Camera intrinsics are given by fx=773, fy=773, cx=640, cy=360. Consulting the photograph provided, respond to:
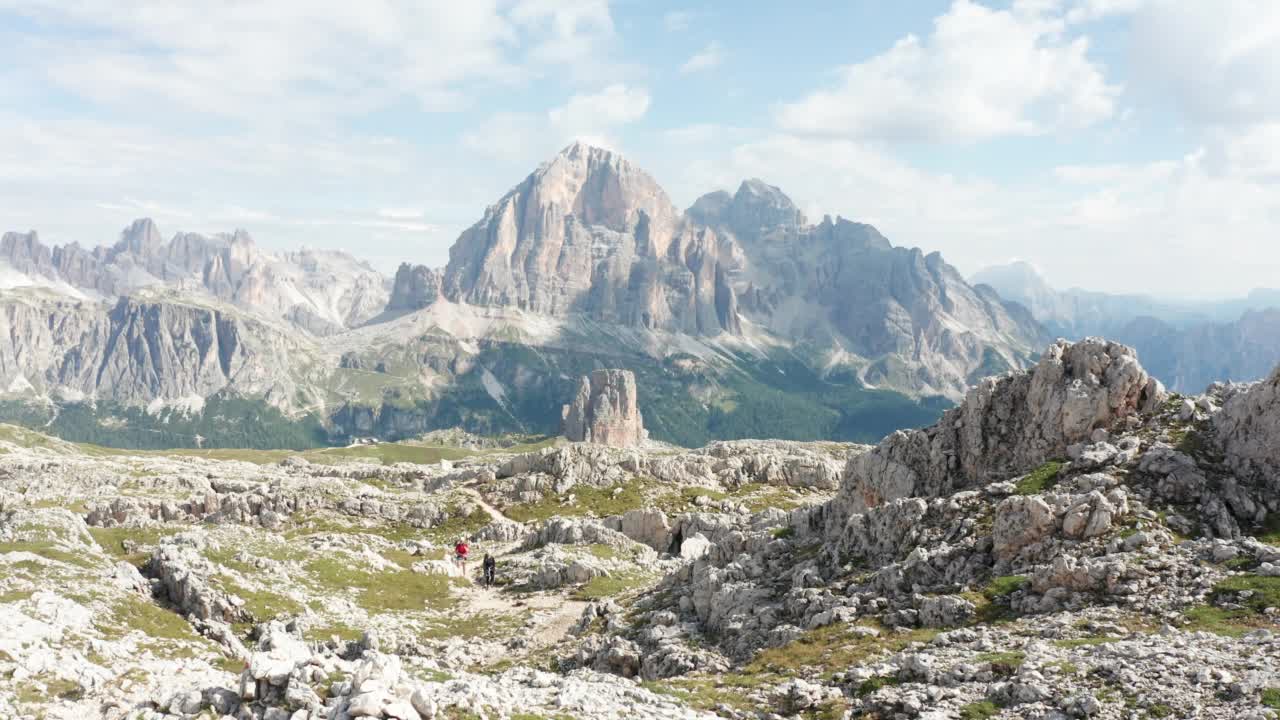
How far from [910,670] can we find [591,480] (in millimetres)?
108832

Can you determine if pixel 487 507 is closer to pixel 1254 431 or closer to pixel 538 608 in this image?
A: pixel 538 608

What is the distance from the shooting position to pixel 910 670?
28.7 m

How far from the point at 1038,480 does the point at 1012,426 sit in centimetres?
1127

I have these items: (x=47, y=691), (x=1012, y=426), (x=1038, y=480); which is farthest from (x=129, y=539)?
(x=1012, y=426)

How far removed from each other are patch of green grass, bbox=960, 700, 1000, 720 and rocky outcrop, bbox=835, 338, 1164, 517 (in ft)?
89.5

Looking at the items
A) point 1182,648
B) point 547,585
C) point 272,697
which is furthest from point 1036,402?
point 272,697

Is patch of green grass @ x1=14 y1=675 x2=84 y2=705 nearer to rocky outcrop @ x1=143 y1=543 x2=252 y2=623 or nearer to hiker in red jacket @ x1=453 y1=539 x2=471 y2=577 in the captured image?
rocky outcrop @ x1=143 y1=543 x2=252 y2=623

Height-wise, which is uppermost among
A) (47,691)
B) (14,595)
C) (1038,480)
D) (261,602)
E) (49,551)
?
(1038,480)

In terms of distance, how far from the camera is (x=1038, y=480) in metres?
44.4

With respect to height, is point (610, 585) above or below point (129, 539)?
below

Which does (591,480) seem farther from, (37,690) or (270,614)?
(37,690)

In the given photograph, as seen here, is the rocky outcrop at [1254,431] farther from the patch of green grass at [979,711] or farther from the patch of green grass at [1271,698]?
the patch of green grass at [979,711]

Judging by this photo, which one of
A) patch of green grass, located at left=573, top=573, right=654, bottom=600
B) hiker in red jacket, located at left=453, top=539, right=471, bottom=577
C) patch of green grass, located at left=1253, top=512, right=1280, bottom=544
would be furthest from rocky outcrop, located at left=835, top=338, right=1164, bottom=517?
hiker in red jacket, located at left=453, top=539, right=471, bottom=577

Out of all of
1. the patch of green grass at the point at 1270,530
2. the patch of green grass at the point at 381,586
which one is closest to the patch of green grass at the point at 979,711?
the patch of green grass at the point at 1270,530
